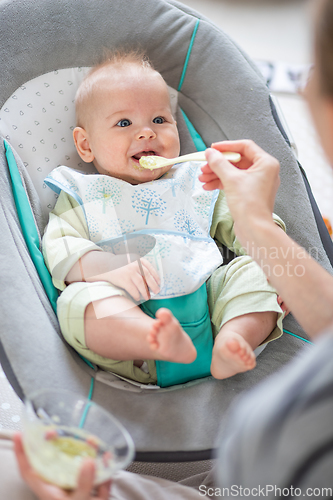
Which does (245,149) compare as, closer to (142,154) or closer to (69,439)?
(142,154)

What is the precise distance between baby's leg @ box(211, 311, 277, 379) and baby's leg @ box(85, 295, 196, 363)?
0.20 feet

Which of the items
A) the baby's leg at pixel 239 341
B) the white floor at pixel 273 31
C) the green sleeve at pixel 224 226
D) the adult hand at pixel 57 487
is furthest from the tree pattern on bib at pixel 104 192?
the white floor at pixel 273 31

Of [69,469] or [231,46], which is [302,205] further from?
[69,469]

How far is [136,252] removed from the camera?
3.14 ft

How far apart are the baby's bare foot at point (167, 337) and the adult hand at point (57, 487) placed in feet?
0.69

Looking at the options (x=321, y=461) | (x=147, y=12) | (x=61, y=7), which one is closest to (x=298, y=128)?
(x=147, y=12)

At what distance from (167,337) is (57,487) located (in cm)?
26

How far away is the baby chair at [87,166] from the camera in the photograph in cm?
76

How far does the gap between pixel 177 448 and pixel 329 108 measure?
591mm

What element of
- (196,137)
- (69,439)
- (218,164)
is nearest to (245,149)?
(218,164)

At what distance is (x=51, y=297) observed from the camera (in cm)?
90

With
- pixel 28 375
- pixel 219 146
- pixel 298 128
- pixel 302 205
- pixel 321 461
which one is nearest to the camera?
pixel 321 461

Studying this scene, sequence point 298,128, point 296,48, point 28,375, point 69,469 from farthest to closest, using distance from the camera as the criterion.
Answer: point 296,48 < point 298,128 < point 28,375 < point 69,469

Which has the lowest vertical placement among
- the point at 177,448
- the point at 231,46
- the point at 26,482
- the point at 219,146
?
the point at 177,448
